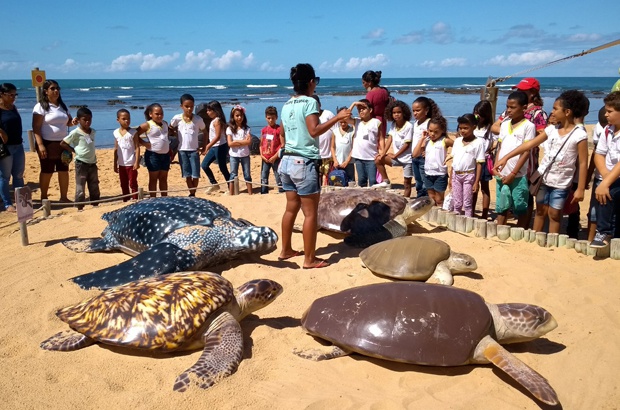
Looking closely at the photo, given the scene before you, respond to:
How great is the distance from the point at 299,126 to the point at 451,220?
8.40 ft

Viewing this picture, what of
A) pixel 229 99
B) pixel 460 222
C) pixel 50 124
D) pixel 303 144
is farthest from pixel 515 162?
pixel 229 99

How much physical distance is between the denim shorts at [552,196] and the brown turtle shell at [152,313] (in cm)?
357

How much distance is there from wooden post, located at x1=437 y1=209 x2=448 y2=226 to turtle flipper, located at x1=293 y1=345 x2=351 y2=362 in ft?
10.2

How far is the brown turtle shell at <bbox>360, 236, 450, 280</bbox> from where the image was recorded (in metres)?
4.22

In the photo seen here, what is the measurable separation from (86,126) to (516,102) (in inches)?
236

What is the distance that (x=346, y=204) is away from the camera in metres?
5.73

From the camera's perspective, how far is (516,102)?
16.6 ft

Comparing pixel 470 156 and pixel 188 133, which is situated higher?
pixel 188 133

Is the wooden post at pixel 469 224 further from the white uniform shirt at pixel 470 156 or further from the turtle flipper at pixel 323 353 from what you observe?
the turtle flipper at pixel 323 353

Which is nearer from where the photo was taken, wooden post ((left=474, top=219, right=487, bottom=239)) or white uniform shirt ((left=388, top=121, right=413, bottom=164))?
wooden post ((left=474, top=219, right=487, bottom=239))

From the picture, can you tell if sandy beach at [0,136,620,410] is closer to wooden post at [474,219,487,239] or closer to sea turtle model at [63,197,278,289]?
sea turtle model at [63,197,278,289]

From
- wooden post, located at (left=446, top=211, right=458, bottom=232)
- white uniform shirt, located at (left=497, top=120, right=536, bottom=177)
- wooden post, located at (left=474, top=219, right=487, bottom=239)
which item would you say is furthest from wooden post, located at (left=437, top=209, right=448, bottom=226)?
white uniform shirt, located at (left=497, top=120, right=536, bottom=177)

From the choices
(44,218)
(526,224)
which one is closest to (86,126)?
(44,218)

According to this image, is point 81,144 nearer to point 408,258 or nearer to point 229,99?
point 408,258
